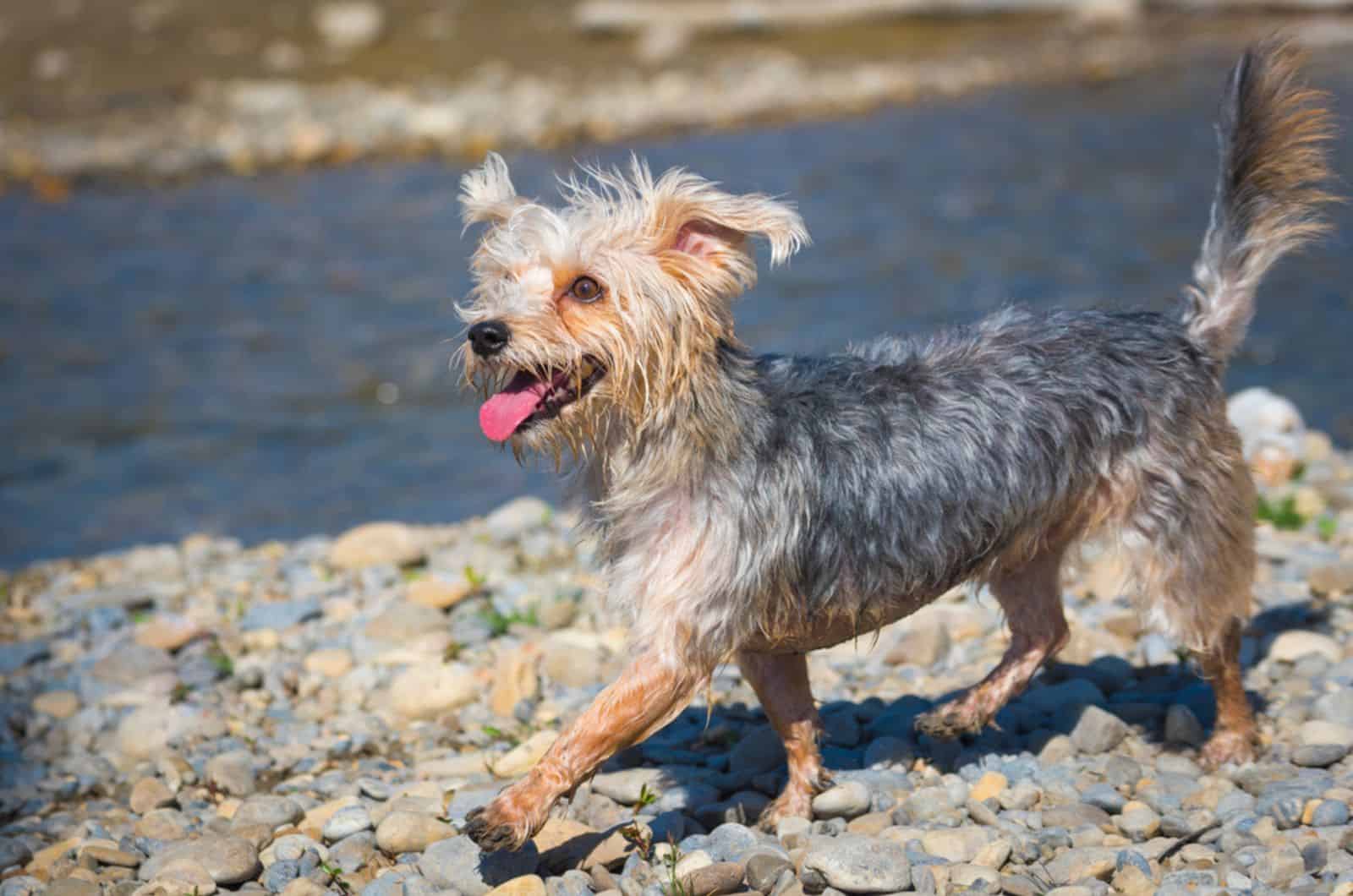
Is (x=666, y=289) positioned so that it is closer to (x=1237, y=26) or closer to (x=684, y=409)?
(x=684, y=409)

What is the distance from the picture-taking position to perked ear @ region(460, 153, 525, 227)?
489 cm

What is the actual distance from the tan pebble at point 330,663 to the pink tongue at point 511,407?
287cm

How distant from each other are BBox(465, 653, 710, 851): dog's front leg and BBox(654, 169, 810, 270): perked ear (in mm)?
1217

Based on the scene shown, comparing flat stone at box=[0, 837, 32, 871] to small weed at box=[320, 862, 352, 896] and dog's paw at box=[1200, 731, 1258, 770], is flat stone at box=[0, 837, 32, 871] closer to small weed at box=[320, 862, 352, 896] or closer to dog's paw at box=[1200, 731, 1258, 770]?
small weed at box=[320, 862, 352, 896]

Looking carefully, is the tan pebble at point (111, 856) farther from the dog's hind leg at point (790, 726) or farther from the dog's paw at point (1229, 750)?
the dog's paw at point (1229, 750)

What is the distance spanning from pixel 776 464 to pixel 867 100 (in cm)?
2096

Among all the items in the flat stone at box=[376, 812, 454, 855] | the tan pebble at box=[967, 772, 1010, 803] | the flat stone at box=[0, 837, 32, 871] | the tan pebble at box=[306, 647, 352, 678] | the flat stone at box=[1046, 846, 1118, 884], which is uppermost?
the tan pebble at box=[306, 647, 352, 678]

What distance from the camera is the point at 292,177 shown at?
2192 cm

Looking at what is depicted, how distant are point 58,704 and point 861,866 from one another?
4000 mm

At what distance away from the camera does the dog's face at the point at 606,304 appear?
4.46 meters

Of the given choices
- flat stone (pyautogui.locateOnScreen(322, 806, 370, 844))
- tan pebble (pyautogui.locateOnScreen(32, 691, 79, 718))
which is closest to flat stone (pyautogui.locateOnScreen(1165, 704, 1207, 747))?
flat stone (pyautogui.locateOnScreen(322, 806, 370, 844))

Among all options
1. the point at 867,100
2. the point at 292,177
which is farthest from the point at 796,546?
the point at 867,100

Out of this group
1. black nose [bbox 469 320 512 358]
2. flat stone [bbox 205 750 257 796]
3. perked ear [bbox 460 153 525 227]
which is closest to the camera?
black nose [bbox 469 320 512 358]

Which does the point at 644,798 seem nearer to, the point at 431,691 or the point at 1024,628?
the point at 1024,628
